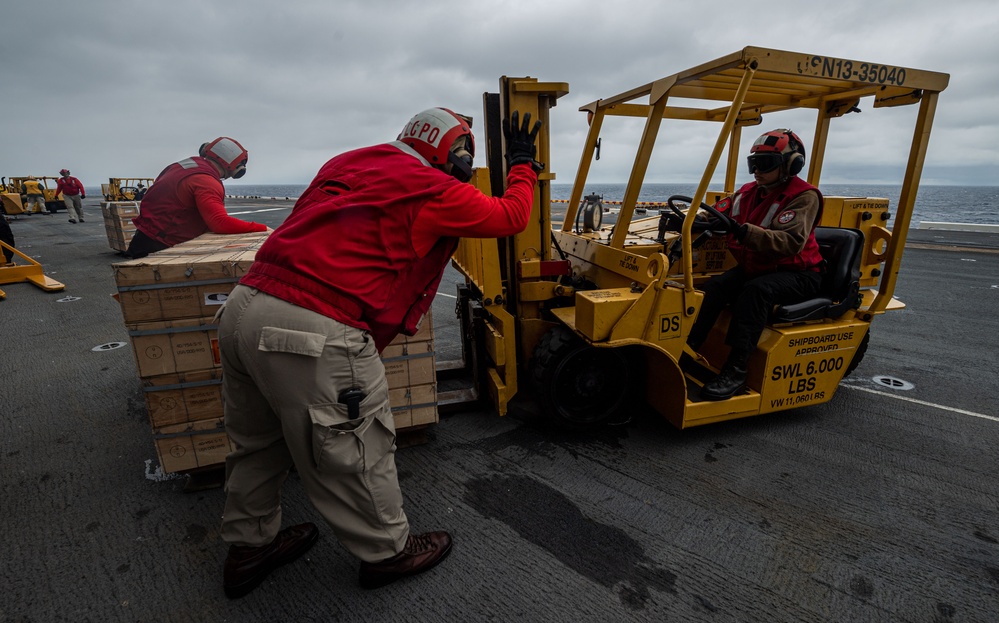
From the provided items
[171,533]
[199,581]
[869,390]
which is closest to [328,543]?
[199,581]

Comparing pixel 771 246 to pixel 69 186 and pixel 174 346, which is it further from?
pixel 69 186

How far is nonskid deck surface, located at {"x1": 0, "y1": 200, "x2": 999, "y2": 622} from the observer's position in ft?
7.95

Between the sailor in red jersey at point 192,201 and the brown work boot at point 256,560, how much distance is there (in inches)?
108

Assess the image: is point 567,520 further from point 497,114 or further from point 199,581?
point 497,114

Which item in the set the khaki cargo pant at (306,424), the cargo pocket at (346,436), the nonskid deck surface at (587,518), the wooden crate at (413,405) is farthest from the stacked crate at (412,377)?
the cargo pocket at (346,436)

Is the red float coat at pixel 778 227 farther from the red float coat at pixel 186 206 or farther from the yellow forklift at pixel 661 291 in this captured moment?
the red float coat at pixel 186 206

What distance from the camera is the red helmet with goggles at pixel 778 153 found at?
3.71 meters

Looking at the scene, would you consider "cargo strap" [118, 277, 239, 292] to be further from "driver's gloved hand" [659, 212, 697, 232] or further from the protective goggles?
the protective goggles

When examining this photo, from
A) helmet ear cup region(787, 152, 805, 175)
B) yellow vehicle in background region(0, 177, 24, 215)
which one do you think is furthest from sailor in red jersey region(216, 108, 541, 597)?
yellow vehicle in background region(0, 177, 24, 215)

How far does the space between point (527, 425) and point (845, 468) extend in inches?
89.2

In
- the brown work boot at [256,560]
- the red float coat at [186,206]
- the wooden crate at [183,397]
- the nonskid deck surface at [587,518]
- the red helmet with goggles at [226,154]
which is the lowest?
the nonskid deck surface at [587,518]

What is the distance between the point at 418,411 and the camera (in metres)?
3.65

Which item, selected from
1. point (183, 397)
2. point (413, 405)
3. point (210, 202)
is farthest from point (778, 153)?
point (210, 202)

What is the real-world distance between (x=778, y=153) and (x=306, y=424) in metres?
3.64
